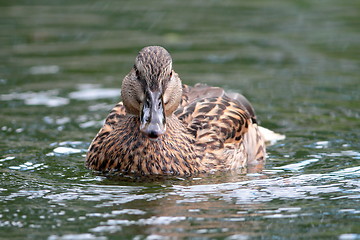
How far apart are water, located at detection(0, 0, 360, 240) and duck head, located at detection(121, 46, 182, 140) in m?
0.80

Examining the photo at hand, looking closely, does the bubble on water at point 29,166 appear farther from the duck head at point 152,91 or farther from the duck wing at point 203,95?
the duck wing at point 203,95

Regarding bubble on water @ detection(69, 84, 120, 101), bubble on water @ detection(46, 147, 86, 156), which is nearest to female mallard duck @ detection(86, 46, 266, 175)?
bubble on water @ detection(46, 147, 86, 156)

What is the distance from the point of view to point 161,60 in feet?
29.5

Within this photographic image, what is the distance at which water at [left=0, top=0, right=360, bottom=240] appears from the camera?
7504 millimetres

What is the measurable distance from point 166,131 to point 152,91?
32.6 inches

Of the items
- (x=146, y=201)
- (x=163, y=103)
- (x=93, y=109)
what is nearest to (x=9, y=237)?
(x=146, y=201)

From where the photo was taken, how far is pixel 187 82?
14.2 metres

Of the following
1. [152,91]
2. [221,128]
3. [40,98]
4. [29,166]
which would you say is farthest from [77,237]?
[40,98]

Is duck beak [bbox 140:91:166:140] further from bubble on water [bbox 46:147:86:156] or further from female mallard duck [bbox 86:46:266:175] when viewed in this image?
bubble on water [bbox 46:147:86:156]

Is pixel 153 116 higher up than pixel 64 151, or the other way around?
pixel 153 116

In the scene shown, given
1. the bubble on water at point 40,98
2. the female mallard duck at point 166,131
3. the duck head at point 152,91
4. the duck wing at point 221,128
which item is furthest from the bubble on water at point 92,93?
the duck head at point 152,91

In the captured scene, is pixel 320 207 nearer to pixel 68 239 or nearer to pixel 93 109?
pixel 68 239

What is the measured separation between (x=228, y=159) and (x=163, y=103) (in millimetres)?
1536

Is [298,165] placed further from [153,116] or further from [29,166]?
[29,166]
